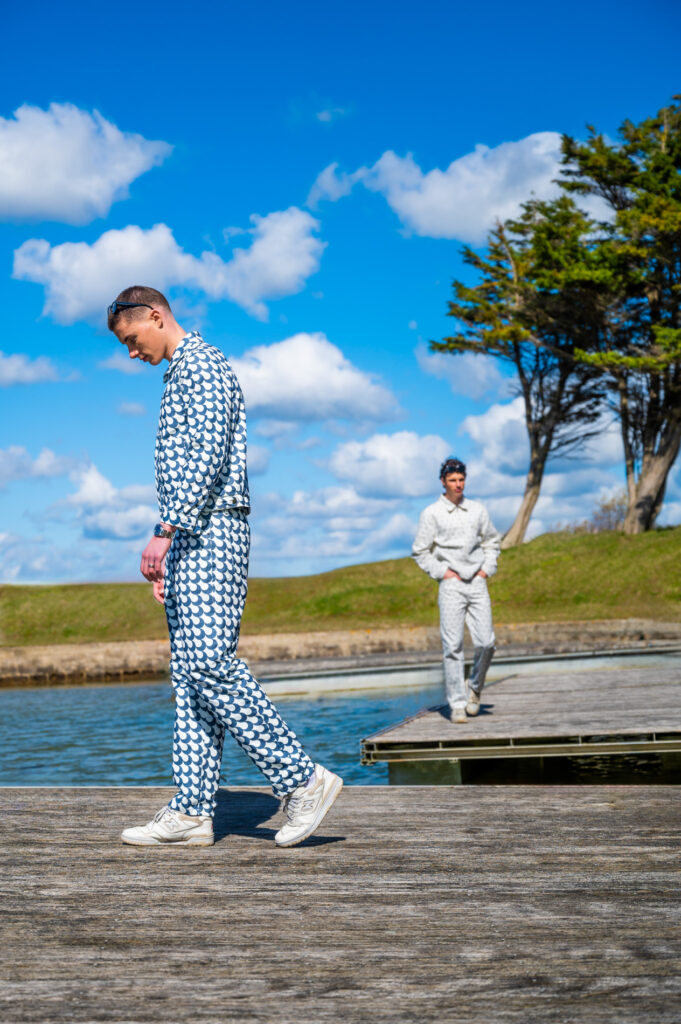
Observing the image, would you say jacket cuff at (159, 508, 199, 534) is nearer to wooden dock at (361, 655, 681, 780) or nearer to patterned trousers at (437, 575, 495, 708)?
wooden dock at (361, 655, 681, 780)

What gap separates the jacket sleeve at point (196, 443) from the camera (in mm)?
3596

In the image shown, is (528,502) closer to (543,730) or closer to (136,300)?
(543,730)

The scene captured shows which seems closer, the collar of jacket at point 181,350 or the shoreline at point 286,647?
Answer: the collar of jacket at point 181,350

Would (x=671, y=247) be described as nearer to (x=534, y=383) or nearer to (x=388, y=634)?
(x=534, y=383)

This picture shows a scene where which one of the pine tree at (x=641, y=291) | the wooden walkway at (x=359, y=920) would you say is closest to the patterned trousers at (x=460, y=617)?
the wooden walkway at (x=359, y=920)

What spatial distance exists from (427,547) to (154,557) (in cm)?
424

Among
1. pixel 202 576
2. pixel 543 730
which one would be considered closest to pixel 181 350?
pixel 202 576

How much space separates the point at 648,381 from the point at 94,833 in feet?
95.9

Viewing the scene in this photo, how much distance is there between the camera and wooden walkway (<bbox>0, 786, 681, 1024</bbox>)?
7.36ft

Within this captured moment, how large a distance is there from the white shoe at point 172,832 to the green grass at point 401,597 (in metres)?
19.3

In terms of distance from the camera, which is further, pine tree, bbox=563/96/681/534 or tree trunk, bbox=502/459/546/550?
tree trunk, bbox=502/459/546/550

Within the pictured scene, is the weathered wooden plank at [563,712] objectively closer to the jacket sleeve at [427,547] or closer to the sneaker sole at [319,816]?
the jacket sleeve at [427,547]

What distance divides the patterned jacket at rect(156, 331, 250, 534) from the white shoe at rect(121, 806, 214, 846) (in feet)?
3.89

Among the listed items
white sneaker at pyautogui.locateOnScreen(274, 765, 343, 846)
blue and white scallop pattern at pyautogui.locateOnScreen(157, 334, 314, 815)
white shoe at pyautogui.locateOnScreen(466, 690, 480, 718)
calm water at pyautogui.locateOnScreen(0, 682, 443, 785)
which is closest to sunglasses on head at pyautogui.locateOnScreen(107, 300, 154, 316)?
blue and white scallop pattern at pyautogui.locateOnScreen(157, 334, 314, 815)
